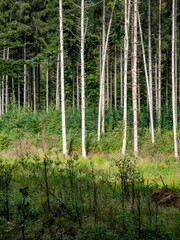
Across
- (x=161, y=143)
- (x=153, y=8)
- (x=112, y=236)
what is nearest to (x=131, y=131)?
(x=161, y=143)

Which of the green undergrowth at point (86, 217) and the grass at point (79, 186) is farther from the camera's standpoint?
the grass at point (79, 186)

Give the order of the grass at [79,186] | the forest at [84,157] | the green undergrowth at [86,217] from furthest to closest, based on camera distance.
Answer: the forest at [84,157]
the grass at [79,186]
the green undergrowth at [86,217]

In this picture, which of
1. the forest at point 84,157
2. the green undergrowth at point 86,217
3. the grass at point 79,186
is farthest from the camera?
the forest at point 84,157

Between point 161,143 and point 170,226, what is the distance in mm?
9601

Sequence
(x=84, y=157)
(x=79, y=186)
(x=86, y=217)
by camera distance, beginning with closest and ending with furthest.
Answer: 1. (x=86, y=217)
2. (x=79, y=186)
3. (x=84, y=157)

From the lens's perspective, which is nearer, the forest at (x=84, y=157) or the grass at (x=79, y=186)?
the grass at (x=79, y=186)

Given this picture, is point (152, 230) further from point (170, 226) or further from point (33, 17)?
point (33, 17)

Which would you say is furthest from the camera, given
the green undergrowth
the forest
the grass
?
the forest

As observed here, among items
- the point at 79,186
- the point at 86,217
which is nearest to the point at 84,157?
the point at 79,186

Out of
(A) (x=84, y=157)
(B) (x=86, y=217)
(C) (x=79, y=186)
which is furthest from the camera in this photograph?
(A) (x=84, y=157)

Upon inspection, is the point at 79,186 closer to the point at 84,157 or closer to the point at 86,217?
the point at 86,217

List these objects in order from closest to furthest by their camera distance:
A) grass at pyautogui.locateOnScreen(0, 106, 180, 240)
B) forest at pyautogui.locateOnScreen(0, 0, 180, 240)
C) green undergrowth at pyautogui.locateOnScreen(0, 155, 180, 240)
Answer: green undergrowth at pyautogui.locateOnScreen(0, 155, 180, 240)
grass at pyautogui.locateOnScreen(0, 106, 180, 240)
forest at pyautogui.locateOnScreen(0, 0, 180, 240)

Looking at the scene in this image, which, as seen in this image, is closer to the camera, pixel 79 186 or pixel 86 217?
pixel 86 217

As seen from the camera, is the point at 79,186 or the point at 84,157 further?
the point at 84,157
